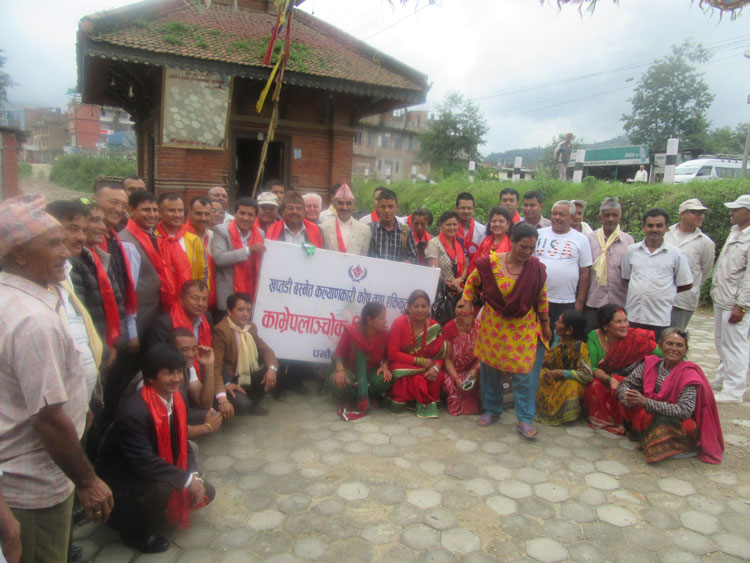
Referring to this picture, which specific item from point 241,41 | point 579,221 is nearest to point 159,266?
point 579,221

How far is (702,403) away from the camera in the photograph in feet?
11.5

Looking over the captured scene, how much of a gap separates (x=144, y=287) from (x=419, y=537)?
8.09 ft

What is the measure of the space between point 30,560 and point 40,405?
586 mm

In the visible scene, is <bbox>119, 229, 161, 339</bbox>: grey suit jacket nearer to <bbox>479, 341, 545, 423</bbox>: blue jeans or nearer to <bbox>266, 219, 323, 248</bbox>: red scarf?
<bbox>266, 219, 323, 248</bbox>: red scarf

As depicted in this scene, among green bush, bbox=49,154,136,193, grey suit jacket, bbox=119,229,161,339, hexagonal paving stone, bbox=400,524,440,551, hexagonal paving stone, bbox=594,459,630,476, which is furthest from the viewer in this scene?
green bush, bbox=49,154,136,193

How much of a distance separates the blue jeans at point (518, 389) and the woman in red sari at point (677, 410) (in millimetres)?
634

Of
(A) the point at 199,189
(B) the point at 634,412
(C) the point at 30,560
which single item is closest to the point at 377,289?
(B) the point at 634,412

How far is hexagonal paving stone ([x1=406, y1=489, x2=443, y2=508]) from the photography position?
2.97 meters

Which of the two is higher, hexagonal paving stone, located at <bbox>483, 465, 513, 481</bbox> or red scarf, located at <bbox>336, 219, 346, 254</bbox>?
red scarf, located at <bbox>336, 219, 346, 254</bbox>

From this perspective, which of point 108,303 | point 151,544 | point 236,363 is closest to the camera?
point 151,544

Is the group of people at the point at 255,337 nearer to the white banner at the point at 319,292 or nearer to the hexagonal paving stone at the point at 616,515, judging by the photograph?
the white banner at the point at 319,292

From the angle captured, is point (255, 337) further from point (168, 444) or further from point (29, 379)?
point (29, 379)

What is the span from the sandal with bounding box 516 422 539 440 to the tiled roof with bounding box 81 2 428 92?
771 cm

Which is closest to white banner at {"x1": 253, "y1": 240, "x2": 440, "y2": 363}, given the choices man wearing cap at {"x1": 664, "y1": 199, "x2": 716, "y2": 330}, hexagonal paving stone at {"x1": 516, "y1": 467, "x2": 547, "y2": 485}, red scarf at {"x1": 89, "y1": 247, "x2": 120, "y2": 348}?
red scarf at {"x1": 89, "y1": 247, "x2": 120, "y2": 348}
